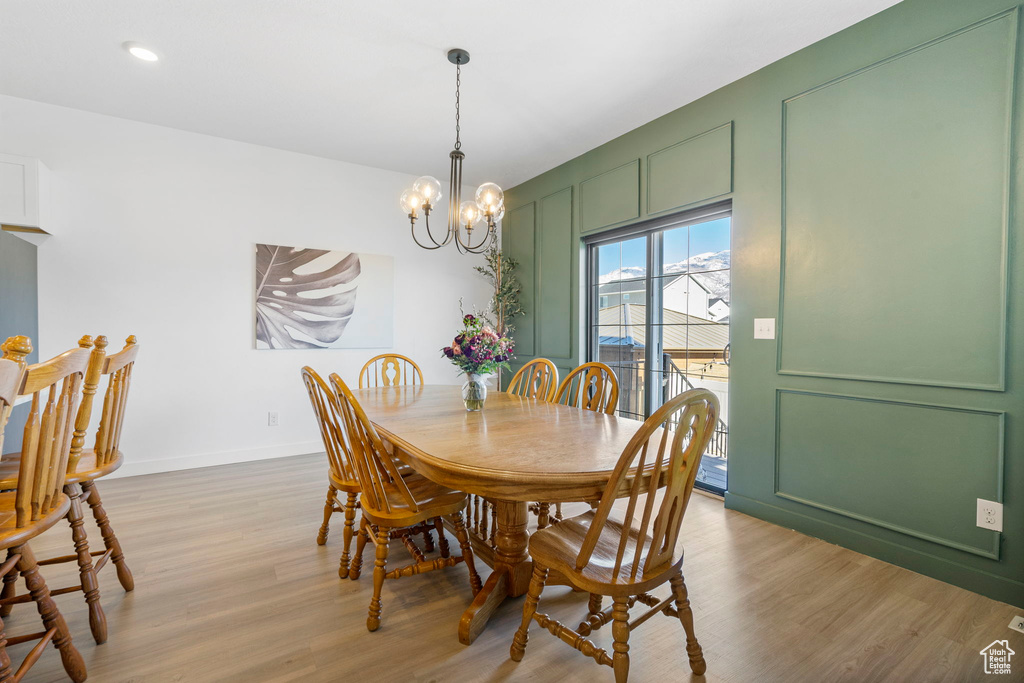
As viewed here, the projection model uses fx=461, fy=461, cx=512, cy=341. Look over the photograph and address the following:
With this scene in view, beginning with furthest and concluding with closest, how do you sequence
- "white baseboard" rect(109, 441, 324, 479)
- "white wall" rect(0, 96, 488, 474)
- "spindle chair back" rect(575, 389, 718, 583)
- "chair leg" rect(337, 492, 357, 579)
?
"white baseboard" rect(109, 441, 324, 479), "white wall" rect(0, 96, 488, 474), "chair leg" rect(337, 492, 357, 579), "spindle chair back" rect(575, 389, 718, 583)

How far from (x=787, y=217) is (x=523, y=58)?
1.78 m

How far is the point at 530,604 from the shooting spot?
1429 millimetres

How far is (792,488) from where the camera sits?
2643mm

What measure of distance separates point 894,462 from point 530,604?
1.98 m

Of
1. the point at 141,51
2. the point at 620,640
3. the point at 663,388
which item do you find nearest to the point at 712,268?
the point at 663,388

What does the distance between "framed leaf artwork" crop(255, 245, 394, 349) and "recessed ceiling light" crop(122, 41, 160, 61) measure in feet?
5.01

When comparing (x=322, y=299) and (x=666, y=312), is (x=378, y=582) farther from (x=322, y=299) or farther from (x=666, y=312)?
(x=322, y=299)

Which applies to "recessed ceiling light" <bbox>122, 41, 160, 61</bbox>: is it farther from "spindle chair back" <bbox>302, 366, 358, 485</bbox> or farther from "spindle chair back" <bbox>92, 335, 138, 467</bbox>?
"spindle chair back" <bbox>302, 366, 358, 485</bbox>

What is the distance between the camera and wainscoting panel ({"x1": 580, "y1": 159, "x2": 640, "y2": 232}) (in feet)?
11.8

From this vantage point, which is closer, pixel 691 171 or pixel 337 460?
pixel 337 460

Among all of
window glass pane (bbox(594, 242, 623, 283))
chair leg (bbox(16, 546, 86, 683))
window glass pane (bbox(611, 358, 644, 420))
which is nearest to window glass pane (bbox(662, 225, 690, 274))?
→ window glass pane (bbox(594, 242, 623, 283))

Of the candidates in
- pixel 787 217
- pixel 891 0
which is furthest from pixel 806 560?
pixel 891 0

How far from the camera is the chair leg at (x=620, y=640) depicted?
3.92ft

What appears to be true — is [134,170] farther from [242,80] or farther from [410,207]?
[410,207]
